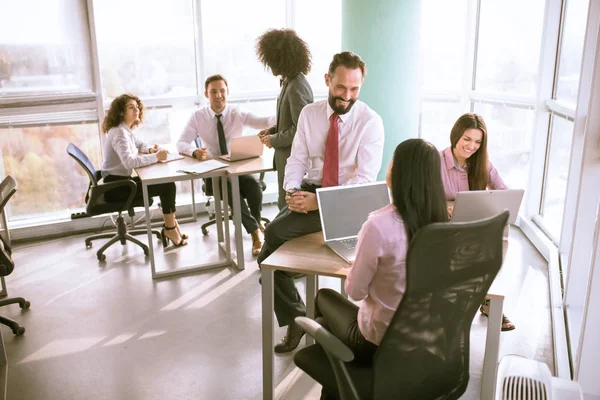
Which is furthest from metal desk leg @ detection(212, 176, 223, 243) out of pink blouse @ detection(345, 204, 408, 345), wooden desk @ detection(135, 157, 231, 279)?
pink blouse @ detection(345, 204, 408, 345)

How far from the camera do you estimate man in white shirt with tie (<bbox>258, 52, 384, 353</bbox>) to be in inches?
125

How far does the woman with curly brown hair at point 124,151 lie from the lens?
455cm

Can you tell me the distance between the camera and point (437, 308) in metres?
1.76

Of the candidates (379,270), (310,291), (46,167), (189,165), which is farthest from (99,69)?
(379,270)

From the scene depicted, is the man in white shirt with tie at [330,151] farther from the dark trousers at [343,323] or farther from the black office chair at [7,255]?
the black office chair at [7,255]

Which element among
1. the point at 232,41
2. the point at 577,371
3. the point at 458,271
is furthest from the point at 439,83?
the point at 458,271

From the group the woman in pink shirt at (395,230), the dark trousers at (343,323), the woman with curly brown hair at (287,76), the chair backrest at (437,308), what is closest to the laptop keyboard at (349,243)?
the dark trousers at (343,323)

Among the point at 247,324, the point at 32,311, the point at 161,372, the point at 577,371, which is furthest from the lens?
the point at 32,311

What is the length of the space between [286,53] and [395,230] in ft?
8.13

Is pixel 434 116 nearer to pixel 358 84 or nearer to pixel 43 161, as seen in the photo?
pixel 358 84

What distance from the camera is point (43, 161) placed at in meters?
5.26

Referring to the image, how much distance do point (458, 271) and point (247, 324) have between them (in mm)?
2204

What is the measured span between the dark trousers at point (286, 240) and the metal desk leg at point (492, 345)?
1023 mm

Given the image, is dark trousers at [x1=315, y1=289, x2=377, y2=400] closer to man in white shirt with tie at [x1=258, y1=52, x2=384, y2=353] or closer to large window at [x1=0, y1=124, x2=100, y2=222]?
man in white shirt with tie at [x1=258, y1=52, x2=384, y2=353]
